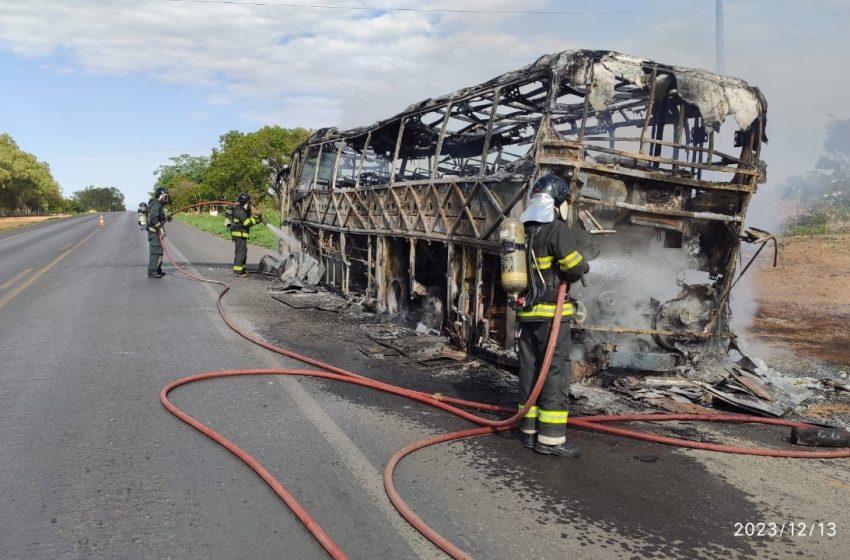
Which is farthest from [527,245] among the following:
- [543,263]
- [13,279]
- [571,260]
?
[13,279]

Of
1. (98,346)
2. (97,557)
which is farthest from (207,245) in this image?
(97,557)

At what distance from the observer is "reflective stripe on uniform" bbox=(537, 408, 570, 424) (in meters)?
4.22

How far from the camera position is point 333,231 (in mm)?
11836

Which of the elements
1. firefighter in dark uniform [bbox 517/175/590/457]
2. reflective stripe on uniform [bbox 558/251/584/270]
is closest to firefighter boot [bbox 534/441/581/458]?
firefighter in dark uniform [bbox 517/175/590/457]

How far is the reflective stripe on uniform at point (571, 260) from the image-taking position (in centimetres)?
433

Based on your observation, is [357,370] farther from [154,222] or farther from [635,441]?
[154,222]

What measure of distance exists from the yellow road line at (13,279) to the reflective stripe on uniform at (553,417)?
11000mm

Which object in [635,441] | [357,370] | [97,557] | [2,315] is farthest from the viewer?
[2,315]

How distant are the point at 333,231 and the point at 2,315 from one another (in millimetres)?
5499

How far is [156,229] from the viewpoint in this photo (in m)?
12.8

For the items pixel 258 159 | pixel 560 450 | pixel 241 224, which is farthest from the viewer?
pixel 258 159

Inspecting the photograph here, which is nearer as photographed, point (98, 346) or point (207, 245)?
point (98, 346)

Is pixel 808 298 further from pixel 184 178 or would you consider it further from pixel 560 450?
pixel 184 178

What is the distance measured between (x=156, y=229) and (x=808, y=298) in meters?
13.6
